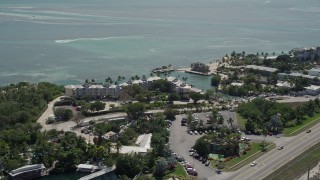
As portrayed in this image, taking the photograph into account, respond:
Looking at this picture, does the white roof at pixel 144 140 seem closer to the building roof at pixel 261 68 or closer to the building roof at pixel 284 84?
the building roof at pixel 284 84

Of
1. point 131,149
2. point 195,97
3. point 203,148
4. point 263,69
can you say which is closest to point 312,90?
point 263,69

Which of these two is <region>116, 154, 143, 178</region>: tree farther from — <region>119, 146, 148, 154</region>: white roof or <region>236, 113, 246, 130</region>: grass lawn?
<region>236, 113, 246, 130</region>: grass lawn

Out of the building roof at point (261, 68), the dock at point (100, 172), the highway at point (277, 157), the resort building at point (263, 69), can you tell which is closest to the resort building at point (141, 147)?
the dock at point (100, 172)

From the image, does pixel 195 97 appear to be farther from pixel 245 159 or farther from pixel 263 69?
pixel 263 69

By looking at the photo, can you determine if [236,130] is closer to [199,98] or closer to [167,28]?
[199,98]

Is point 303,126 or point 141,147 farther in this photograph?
point 303,126

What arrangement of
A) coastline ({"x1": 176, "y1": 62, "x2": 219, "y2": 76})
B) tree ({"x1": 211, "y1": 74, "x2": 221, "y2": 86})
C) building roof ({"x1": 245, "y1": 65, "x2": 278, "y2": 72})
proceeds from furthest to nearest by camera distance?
1. coastline ({"x1": 176, "y1": 62, "x2": 219, "y2": 76})
2. building roof ({"x1": 245, "y1": 65, "x2": 278, "y2": 72})
3. tree ({"x1": 211, "y1": 74, "x2": 221, "y2": 86})

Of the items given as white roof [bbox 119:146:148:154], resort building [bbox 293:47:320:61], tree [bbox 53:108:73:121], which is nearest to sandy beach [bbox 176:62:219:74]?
resort building [bbox 293:47:320:61]
